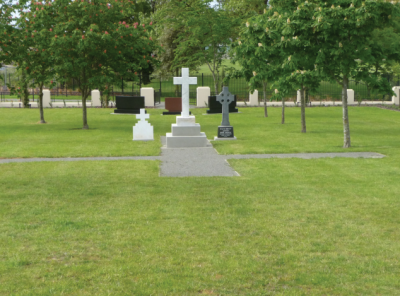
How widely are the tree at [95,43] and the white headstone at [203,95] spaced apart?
1546 cm

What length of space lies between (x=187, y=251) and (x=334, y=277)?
200cm

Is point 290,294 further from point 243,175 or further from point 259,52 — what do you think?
Answer: point 259,52

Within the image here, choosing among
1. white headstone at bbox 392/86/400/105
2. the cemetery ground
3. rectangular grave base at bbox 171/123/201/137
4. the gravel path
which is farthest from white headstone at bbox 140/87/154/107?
the cemetery ground

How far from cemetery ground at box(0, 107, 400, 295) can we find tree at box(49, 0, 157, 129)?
30.7 feet

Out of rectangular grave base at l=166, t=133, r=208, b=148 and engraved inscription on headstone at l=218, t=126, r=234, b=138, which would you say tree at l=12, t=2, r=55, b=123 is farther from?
rectangular grave base at l=166, t=133, r=208, b=148

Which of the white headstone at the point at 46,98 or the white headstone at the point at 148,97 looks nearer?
the white headstone at the point at 148,97

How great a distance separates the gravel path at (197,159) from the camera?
47.1 ft

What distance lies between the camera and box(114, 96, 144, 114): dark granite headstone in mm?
37562

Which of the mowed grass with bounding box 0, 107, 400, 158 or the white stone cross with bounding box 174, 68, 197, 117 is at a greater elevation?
the white stone cross with bounding box 174, 68, 197, 117

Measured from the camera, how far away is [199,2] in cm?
4097

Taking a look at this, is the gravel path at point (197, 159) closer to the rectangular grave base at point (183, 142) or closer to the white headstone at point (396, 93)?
the rectangular grave base at point (183, 142)

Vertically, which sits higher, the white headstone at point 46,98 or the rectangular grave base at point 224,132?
the white headstone at point 46,98

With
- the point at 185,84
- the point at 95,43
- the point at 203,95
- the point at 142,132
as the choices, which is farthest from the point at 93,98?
the point at 185,84

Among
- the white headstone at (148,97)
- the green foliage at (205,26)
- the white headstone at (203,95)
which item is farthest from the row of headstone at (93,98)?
the white headstone at (203,95)
